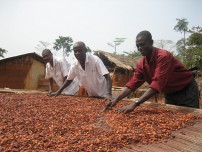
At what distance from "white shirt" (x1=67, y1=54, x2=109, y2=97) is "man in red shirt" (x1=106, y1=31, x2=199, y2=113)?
88 centimetres

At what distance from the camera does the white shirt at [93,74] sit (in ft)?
14.0

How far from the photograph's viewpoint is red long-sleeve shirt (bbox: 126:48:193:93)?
290cm

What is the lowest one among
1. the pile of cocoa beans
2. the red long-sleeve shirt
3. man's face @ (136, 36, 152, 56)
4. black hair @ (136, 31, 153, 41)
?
the pile of cocoa beans

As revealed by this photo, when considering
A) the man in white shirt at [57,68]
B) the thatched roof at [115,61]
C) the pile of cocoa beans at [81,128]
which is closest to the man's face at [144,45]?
the pile of cocoa beans at [81,128]

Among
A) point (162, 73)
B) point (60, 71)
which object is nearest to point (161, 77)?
point (162, 73)

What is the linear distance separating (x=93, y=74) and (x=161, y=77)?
1.72 meters

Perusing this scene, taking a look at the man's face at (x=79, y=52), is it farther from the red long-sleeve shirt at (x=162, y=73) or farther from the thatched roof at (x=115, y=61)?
the thatched roof at (x=115, y=61)

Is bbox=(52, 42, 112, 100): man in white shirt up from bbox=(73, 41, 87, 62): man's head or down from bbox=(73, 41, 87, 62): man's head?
down

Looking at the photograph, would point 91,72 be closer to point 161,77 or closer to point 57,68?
point 57,68

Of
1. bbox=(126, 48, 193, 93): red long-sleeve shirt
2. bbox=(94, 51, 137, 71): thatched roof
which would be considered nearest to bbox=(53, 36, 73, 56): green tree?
bbox=(94, 51, 137, 71): thatched roof

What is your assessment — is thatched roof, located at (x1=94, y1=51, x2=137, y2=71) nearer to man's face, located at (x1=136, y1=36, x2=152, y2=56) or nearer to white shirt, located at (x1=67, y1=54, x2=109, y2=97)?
white shirt, located at (x1=67, y1=54, x2=109, y2=97)

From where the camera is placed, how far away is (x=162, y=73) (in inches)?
114

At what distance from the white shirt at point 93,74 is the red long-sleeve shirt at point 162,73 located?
0.85 m

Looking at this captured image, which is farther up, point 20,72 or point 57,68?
point 20,72
